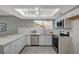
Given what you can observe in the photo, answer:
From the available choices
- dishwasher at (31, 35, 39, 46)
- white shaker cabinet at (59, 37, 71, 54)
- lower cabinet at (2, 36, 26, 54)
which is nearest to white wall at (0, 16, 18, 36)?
dishwasher at (31, 35, 39, 46)

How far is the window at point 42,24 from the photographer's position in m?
8.70

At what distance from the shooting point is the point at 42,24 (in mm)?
8719

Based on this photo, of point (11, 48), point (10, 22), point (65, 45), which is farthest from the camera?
point (10, 22)

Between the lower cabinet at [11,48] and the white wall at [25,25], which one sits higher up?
the white wall at [25,25]

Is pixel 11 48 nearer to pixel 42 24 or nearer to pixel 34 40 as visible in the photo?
pixel 34 40

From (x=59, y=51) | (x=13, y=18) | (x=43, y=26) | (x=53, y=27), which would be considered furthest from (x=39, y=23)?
(x=59, y=51)

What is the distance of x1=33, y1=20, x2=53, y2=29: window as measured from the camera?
8.70 metres

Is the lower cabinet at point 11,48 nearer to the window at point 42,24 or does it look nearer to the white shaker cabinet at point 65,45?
the white shaker cabinet at point 65,45

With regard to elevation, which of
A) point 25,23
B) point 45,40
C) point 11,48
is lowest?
point 45,40

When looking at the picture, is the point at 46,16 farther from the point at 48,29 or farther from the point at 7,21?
the point at 7,21

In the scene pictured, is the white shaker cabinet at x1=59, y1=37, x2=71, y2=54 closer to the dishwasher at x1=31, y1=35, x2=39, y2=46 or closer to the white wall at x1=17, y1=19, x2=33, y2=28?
the dishwasher at x1=31, y1=35, x2=39, y2=46

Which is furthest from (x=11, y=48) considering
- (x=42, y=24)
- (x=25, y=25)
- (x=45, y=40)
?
(x=42, y=24)

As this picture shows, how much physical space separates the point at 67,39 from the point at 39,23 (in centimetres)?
376

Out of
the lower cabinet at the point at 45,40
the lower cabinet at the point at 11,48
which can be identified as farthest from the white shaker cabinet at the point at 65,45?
the lower cabinet at the point at 45,40
